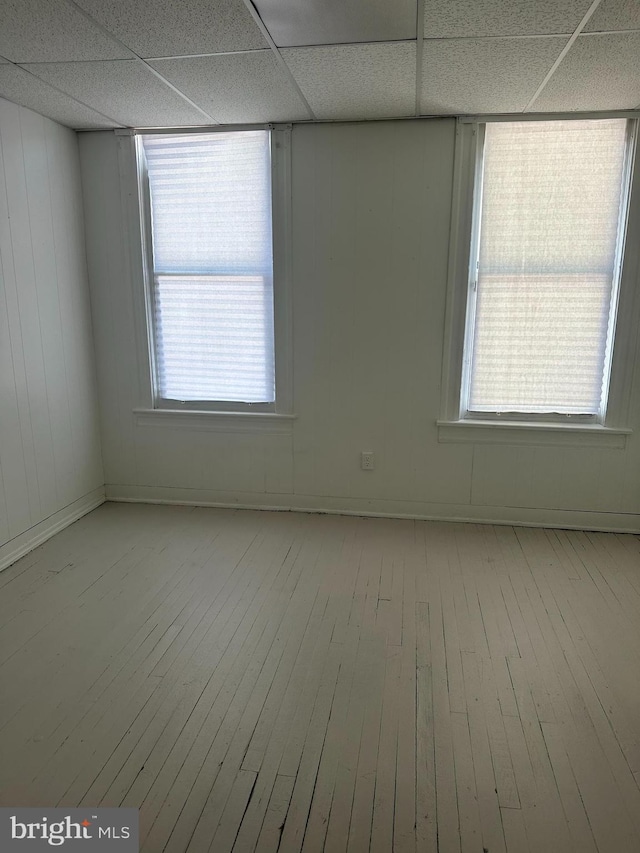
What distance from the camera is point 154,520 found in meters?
3.85

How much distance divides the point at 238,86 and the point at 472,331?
1.93 m

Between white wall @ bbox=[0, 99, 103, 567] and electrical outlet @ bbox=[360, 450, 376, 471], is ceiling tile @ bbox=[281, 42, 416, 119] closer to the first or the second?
white wall @ bbox=[0, 99, 103, 567]

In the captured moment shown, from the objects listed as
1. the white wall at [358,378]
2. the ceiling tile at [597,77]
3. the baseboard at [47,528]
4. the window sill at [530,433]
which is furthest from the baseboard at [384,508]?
the ceiling tile at [597,77]

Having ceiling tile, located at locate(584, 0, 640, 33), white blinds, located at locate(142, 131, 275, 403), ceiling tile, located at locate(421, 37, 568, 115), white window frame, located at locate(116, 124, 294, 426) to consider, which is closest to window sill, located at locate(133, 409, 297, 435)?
white window frame, located at locate(116, 124, 294, 426)

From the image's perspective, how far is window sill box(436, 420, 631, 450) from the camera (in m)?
3.56

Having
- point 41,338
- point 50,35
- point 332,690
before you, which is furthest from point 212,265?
point 332,690

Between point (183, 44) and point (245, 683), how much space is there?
2596 millimetres

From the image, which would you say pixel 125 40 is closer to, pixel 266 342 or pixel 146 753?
pixel 266 342

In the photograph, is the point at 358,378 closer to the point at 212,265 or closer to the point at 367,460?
the point at 367,460

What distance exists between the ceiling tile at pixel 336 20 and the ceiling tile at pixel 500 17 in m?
0.09

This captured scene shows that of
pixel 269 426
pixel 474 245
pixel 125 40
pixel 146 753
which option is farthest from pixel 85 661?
pixel 474 245

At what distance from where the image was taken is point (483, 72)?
262 centimetres

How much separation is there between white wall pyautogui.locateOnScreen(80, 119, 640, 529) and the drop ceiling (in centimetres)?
33

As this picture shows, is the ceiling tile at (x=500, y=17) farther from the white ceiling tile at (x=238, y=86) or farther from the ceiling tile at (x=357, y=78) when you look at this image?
the white ceiling tile at (x=238, y=86)
